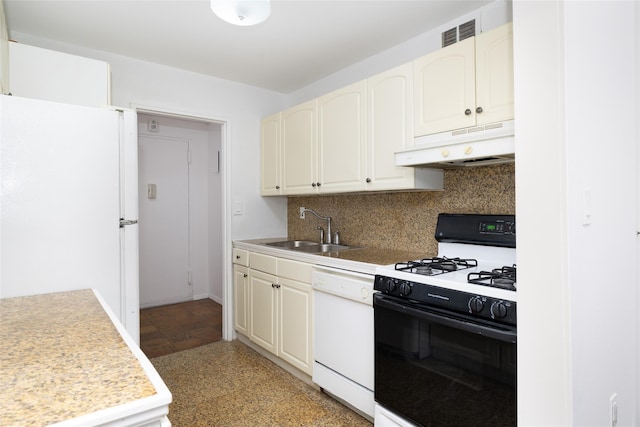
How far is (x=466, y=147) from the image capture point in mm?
1701

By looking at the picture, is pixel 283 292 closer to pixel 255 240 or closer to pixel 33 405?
pixel 255 240

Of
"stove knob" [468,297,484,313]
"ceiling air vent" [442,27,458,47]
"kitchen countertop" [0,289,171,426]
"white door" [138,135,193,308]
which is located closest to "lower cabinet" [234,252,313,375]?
"stove knob" [468,297,484,313]

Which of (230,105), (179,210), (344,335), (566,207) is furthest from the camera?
(179,210)

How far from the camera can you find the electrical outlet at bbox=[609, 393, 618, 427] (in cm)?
144

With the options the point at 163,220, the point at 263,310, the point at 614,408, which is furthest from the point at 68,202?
the point at 163,220

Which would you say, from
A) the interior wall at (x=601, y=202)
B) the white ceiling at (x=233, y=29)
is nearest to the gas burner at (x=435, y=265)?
the interior wall at (x=601, y=202)

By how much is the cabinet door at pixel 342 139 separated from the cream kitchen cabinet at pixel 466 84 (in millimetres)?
458

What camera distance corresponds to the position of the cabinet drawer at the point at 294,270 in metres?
2.37

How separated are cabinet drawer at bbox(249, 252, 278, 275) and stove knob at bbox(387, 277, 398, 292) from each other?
109 cm

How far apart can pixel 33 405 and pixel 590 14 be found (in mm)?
1943

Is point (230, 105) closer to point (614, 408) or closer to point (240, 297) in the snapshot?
point (240, 297)

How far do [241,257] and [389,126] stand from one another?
5.60 ft

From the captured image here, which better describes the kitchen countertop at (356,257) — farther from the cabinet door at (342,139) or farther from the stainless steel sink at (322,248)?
the cabinet door at (342,139)

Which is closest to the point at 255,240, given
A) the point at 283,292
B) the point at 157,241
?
the point at 283,292
